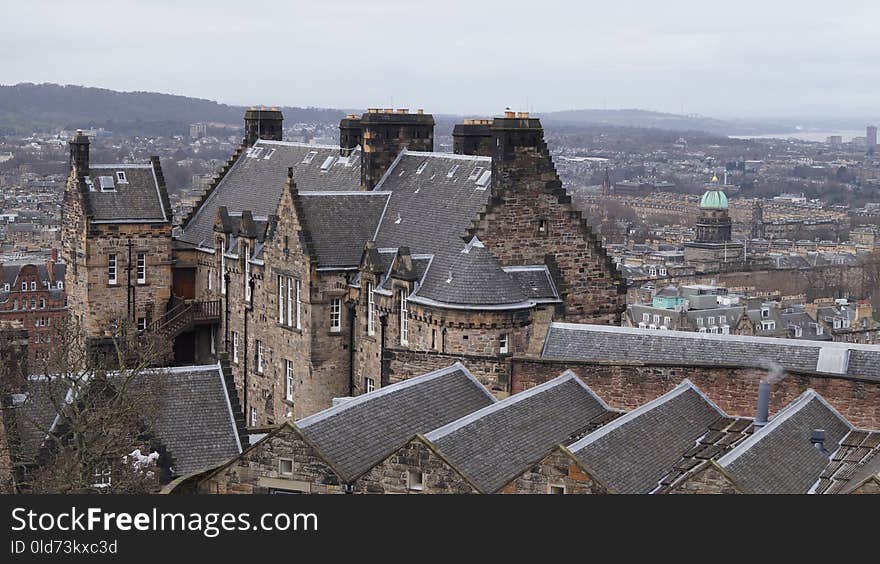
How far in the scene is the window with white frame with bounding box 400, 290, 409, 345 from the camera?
57406 mm

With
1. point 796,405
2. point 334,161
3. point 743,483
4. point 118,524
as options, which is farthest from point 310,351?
point 118,524

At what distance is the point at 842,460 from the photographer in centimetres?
4150

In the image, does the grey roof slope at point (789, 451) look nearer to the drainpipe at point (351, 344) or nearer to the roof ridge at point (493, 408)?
the roof ridge at point (493, 408)

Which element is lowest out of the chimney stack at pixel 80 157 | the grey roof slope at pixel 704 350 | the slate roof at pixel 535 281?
the grey roof slope at pixel 704 350

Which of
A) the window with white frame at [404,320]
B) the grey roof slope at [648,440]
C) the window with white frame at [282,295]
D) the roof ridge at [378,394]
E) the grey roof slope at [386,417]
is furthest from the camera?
the window with white frame at [282,295]

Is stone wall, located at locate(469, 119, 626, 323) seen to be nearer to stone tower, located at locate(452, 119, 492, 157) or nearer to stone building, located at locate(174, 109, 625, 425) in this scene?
stone building, located at locate(174, 109, 625, 425)

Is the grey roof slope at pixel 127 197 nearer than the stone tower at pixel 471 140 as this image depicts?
No

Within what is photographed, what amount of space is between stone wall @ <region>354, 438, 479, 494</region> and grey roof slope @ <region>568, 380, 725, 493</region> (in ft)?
9.63

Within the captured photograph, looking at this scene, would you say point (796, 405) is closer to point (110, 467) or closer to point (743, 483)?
point (743, 483)

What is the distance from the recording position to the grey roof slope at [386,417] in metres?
39.2

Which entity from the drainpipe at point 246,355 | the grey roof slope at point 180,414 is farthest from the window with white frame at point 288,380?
the grey roof slope at point 180,414

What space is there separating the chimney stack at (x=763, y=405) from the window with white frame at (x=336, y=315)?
20674 mm

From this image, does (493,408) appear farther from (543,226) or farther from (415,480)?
(543,226)

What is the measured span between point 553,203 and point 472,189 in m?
3.30
